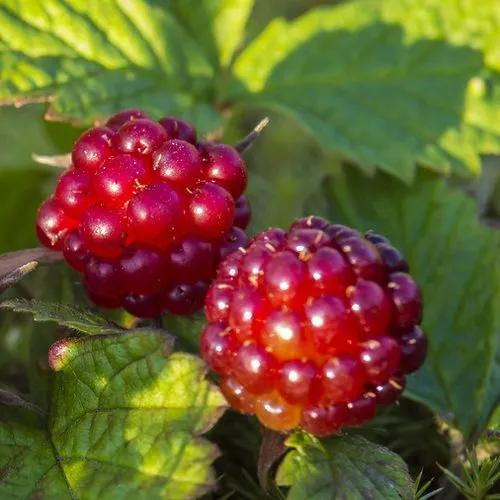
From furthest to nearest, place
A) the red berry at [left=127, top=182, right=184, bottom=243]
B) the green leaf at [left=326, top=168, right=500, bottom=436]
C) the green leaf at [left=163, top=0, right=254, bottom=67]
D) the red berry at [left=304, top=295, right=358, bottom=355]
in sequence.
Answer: the green leaf at [left=163, top=0, right=254, bottom=67]
the green leaf at [left=326, top=168, right=500, bottom=436]
the red berry at [left=127, top=182, right=184, bottom=243]
the red berry at [left=304, top=295, right=358, bottom=355]

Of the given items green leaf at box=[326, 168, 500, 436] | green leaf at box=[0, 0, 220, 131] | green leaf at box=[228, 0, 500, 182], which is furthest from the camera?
green leaf at box=[228, 0, 500, 182]

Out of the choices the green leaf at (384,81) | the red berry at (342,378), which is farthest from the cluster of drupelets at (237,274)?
the green leaf at (384,81)

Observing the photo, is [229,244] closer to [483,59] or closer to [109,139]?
[109,139]

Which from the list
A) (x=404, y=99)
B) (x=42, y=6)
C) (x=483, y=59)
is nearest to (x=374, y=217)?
(x=404, y=99)

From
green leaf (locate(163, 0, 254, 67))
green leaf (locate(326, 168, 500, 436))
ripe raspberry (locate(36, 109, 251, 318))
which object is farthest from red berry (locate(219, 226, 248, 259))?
green leaf (locate(163, 0, 254, 67))

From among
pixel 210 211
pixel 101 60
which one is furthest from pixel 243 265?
pixel 101 60

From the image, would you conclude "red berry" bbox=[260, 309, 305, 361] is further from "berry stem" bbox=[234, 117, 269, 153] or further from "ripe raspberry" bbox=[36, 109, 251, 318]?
"berry stem" bbox=[234, 117, 269, 153]

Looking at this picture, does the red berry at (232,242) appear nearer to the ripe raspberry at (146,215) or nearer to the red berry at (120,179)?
the ripe raspberry at (146,215)

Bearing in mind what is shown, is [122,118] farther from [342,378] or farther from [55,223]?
[342,378]
